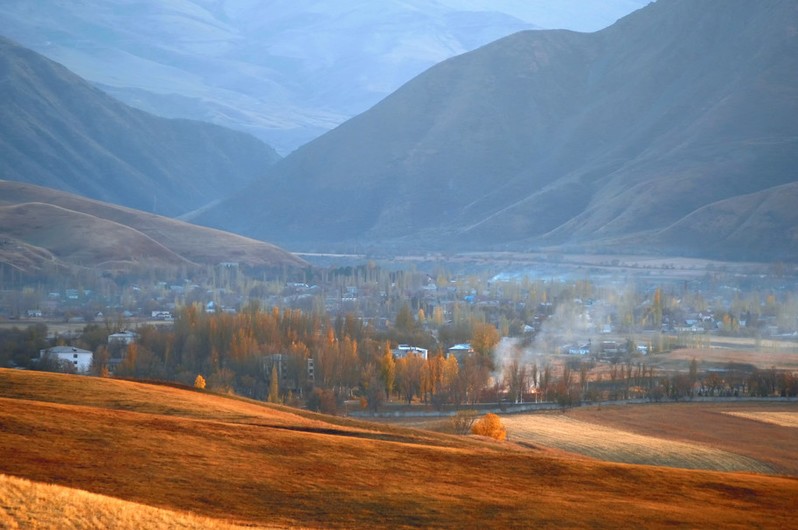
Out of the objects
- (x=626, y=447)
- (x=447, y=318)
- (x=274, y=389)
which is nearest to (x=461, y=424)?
(x=626, y=447)

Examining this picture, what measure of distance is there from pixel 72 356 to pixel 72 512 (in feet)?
190

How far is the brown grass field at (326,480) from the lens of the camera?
91.0 feet

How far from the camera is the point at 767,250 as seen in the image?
565 feet

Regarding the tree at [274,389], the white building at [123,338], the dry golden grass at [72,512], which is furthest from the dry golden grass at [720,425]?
the dry golden grass at [72,512]

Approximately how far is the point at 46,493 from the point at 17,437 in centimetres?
803

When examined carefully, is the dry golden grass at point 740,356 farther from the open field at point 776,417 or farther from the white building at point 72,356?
the white building at point 72,356

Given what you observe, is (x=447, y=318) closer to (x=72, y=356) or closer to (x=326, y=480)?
(x=72, y=356)

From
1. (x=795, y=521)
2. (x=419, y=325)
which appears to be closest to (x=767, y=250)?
(x=419, y=325)

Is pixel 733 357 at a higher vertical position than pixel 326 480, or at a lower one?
higher

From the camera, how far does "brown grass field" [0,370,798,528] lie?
2773 centimetres

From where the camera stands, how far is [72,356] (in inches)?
A: 3125

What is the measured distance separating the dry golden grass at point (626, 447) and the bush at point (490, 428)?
40.2 inches

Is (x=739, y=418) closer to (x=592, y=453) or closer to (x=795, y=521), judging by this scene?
(x=592, y=453)

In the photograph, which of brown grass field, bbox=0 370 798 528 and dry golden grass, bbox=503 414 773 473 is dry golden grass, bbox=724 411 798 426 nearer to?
dry golden grass, bbox=503 414 773 473
